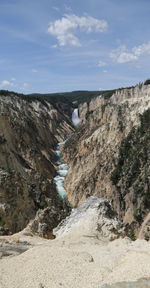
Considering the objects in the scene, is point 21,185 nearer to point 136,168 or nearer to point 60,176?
point 136,168

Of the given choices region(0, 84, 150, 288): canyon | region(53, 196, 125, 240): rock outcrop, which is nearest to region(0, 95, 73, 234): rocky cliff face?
region(0, 84, 150, 288): canyon

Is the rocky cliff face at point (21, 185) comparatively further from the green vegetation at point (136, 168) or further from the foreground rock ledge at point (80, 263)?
the green vegetation at point (136, 168)

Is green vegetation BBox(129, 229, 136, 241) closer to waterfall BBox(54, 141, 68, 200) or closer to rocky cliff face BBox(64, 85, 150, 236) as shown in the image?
rocky cliff face BBox(64, 85, 150, 236)

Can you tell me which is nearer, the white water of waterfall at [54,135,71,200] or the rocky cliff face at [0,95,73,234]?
the rocky cliff face at [0,95,73,234]

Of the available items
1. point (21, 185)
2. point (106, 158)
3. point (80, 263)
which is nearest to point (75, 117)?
point (106, 158)

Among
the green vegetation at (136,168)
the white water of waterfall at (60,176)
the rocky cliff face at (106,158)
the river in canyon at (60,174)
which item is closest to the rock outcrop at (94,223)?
the green vegetation at (136,168)

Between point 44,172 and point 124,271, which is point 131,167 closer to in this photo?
point 44,172
